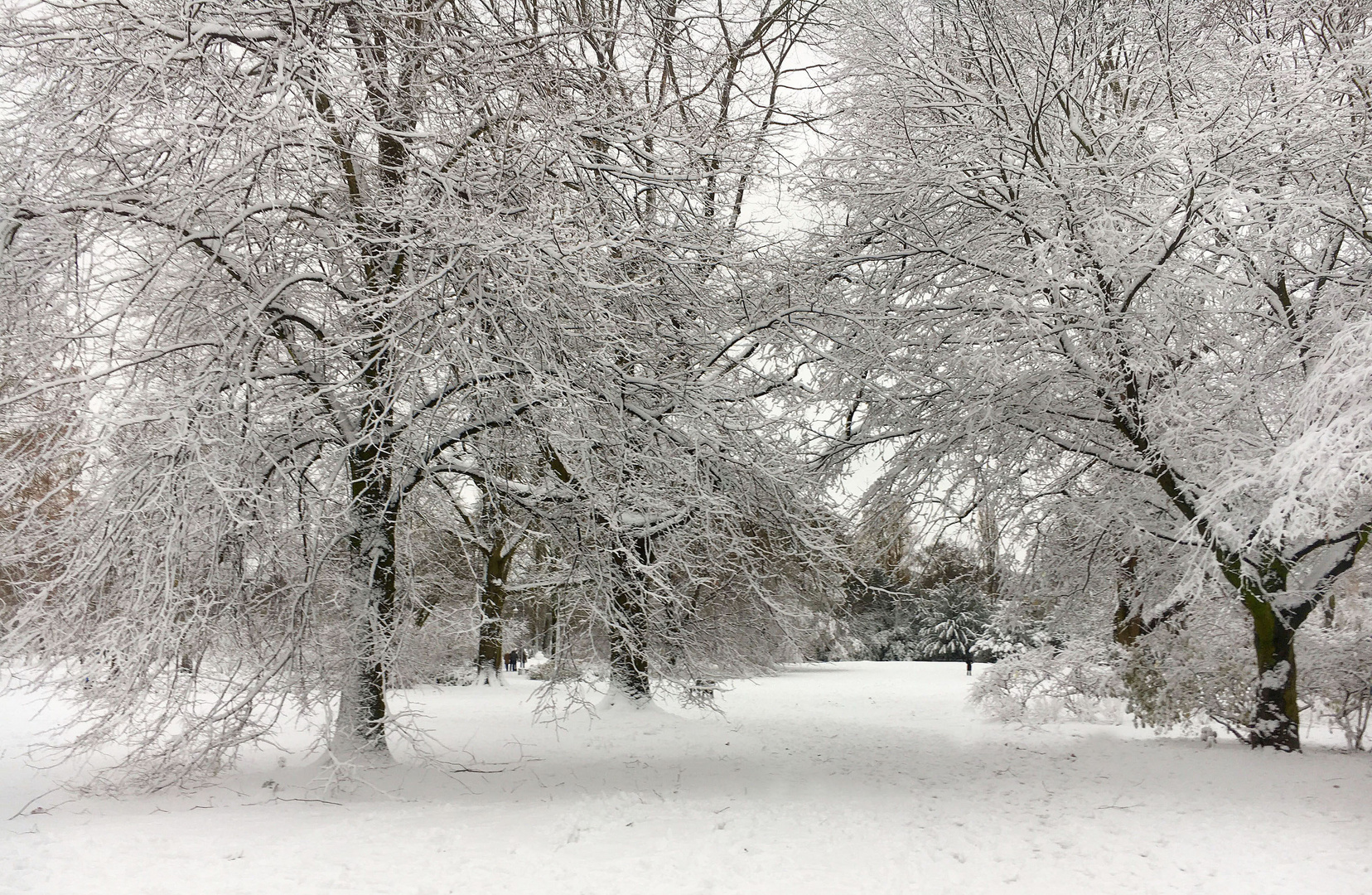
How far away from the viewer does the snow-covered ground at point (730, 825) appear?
556cm

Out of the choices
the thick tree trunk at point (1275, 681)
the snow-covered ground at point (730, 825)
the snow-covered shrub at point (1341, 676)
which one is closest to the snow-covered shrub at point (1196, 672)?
the thick tree trunk at point (1275, 681)

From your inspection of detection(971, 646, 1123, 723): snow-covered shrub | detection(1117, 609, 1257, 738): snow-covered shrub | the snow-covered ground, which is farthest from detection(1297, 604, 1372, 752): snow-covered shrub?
detection(971, 646, 1123, 723): snow-covered shrub

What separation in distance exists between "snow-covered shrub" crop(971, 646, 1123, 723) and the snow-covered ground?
2224 mm

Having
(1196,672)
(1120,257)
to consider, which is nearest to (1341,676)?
(1196,672)

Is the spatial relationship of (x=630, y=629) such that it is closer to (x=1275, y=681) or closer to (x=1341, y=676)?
(x=1275, y=681)

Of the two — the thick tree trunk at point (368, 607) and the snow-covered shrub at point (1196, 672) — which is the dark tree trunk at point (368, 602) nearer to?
the thick tree trunk at point (368, 607)

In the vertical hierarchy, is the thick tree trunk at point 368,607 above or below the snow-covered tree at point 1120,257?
below

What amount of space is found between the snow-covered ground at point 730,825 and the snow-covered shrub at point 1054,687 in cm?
222

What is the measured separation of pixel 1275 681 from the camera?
935 cm

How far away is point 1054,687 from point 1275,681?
173 inches

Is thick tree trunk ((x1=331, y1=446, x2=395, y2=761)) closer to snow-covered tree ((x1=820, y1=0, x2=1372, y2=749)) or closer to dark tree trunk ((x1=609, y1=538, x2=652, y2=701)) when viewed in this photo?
dark tree trunk ((x1=609, y1=538, x2=652, y2=701))

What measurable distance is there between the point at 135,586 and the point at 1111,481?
30.2ft

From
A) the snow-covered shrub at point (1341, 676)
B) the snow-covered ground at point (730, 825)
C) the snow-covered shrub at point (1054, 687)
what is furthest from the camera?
the snow-covered shrub at point (1054, 687)

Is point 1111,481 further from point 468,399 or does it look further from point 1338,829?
point 468,399
